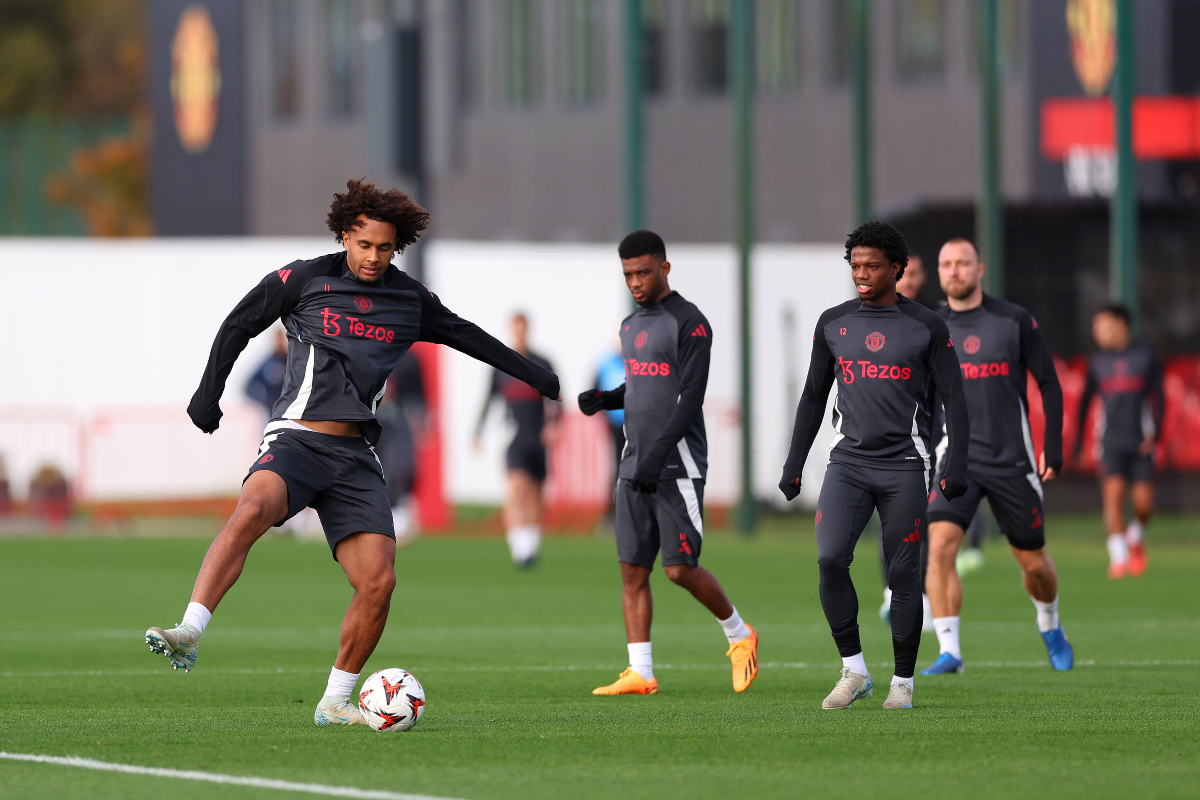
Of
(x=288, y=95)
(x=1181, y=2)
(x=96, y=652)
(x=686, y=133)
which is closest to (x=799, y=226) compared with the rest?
(x=686, y=133)

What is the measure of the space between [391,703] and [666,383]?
2452mm

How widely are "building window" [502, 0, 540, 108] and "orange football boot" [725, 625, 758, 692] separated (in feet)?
97.4

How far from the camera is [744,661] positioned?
981cm

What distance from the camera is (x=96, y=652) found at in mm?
11930

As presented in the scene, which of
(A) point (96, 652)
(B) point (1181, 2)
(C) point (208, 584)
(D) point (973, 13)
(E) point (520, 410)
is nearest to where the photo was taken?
(C) point (208, 584)

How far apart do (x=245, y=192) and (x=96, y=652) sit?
107 ft

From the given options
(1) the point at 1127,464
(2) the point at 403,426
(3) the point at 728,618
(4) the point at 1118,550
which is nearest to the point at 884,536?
Answer: (3) the point at 728,618

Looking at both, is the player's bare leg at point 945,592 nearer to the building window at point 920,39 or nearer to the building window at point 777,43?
the building window at point 920,39

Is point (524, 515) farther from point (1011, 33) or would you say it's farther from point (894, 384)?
point (1011, 33)

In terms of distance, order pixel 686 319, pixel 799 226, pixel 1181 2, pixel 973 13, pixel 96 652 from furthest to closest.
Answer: pixel 799 226 → pixel 973 13 → pixel 1181 2 → pixel 96 652 → pixel 686 319

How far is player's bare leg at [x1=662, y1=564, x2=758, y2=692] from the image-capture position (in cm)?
977

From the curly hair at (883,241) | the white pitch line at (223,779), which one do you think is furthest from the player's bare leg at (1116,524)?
the white pitch line at (223,779)

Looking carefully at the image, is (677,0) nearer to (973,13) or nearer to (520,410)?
(973,13)

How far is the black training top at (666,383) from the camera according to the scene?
31.9ft
